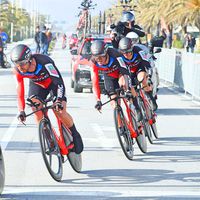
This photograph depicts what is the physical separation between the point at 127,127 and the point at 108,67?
878 millimetres

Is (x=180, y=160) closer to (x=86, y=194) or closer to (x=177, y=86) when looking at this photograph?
Result: (x=86, y=194)

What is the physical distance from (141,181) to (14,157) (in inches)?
97.9

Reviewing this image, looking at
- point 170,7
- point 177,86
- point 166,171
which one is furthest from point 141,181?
point 170,7

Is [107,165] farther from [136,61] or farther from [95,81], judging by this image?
[136,61]

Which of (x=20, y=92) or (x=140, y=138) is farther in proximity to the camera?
(x=140, y=138)

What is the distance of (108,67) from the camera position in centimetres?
1153

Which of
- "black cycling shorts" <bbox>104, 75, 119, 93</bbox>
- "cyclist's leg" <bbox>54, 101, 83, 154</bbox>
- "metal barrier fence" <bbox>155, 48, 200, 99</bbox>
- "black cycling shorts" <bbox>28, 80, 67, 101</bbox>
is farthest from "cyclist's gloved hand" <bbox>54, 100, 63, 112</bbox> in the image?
"metal barrier fence" <bbox>155, 48, 200, 99</bbox>

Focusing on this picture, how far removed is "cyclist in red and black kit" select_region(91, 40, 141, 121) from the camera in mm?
10969

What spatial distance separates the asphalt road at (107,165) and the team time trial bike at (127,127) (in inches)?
6.7

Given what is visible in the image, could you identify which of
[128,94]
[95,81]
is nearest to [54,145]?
[95,81]

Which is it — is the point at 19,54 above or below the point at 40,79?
above

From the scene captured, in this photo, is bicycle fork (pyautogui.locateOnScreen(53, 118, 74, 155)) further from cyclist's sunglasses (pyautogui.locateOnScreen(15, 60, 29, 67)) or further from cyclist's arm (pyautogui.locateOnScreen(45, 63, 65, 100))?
cyclist's sunglasses (pyautogui.locateOnScreen(15, 60, 29, 67))

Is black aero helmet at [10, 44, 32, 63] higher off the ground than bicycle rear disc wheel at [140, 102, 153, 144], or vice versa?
black aero helmet at [10, 44, 32, 63]

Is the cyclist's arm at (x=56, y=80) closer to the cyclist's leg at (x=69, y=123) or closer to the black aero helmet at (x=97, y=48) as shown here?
the cyclist's leg at (x=69, y=123)
